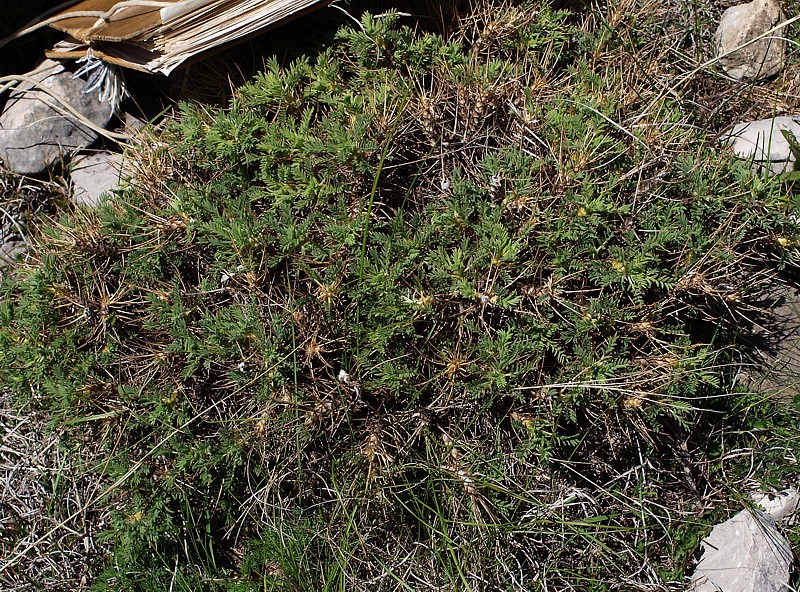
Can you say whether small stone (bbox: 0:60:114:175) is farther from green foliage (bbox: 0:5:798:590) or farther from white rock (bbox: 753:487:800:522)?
white rock (bbox: 753:487:800:522)

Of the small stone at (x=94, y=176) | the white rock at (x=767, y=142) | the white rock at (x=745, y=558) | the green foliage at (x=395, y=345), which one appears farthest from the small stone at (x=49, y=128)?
the white rock at (x=745, y=558)

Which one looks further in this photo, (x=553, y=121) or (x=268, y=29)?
(x=268, y=29)

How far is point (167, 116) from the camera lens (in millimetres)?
3713

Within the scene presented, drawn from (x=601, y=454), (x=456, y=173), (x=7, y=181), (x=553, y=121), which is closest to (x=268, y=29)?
(x=456, y=173)

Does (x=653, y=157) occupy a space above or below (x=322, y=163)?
below

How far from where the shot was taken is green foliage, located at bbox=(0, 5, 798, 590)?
292cm


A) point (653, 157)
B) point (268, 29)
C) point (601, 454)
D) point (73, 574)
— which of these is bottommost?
point (601, 454)

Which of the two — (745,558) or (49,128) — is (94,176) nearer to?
(49,128)

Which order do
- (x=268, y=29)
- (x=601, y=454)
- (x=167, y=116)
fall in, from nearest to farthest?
(x=601, y=454)
(x=268, y=29)
(x=167, y=116)

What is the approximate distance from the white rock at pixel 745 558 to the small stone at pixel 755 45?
2.30 metres

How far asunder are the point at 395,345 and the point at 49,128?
245 centimetres

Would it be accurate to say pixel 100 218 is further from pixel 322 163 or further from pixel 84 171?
pixel 322 163

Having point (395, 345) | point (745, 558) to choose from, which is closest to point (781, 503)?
point (745, 558)

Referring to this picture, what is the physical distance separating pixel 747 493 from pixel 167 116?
3.35m
